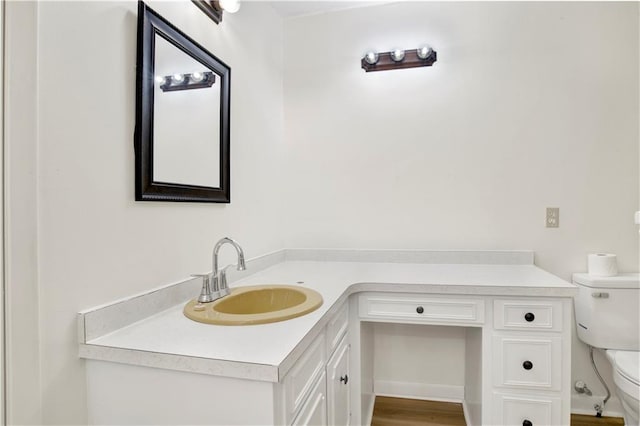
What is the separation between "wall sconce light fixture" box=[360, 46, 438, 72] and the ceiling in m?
0.34

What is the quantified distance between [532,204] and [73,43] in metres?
2.24

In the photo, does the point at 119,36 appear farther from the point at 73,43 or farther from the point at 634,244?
the point at 634,244

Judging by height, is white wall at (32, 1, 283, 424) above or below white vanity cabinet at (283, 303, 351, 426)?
above

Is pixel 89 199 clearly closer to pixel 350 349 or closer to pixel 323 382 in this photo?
pixel 323 382

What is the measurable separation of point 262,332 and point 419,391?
163cm

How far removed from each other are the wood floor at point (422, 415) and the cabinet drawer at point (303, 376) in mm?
1103

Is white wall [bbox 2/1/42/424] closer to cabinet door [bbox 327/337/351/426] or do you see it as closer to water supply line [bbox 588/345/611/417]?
cabinet door [bbox 327/337/351/426]

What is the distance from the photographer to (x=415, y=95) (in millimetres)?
2189

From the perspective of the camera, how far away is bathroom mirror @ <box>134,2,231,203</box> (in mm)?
1134

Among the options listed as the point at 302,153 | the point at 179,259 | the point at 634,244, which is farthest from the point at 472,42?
the point at 179,259

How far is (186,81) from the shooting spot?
4.42 ft

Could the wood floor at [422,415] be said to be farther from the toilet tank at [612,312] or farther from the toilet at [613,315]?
the toilet tank at [612,312]

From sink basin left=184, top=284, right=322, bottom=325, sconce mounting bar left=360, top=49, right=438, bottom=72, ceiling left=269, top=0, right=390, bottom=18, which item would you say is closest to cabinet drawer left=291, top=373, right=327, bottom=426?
sink basin left=184, top=284, right=322, bottom=325

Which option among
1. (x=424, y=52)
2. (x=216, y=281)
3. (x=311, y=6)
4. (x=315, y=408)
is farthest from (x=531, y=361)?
(x=311, y=6)
